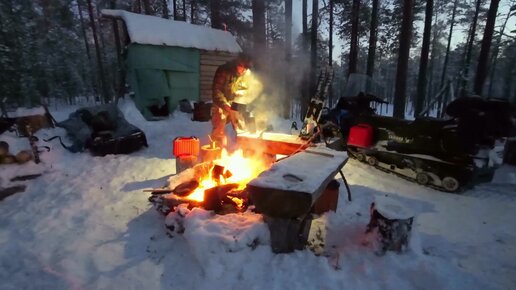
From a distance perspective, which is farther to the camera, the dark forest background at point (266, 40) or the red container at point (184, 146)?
the dark forest background at point (266, 40)

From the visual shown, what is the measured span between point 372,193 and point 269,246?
309cm

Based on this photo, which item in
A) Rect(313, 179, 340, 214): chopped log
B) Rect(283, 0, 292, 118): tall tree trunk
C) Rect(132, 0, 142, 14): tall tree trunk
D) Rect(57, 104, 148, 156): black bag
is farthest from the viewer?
Rect(132, 0, 142, 14): tall tree trunk

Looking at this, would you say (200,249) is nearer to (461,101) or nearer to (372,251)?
(372,251)

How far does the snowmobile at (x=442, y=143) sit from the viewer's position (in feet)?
18.3

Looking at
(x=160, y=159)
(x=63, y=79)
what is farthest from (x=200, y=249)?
(x=63, y=79)

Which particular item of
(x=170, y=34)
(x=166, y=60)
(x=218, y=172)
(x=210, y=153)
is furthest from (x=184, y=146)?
(x=170, y=34)

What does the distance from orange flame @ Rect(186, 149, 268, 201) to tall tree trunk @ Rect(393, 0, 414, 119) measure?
9.17 metres

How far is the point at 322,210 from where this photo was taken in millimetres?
4887

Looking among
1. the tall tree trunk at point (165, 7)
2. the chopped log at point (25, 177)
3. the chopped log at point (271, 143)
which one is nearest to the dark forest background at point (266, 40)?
the tall tree trunk at point (165, 7)

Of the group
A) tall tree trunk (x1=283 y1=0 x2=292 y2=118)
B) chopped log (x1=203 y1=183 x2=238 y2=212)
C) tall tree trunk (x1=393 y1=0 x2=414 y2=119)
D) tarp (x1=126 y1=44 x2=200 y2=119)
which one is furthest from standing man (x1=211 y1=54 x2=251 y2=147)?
tall tree trunk (x1=283 y1=0 x2=292 y2=118)

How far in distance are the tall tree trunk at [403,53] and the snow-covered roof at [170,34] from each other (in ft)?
27.0

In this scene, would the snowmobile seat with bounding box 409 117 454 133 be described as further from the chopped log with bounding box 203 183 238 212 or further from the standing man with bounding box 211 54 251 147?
the chopped log with bounding box 203 183 238 212

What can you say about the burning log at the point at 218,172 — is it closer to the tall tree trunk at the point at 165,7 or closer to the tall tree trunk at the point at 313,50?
Result: the tall tree trunk at the point at 313,50

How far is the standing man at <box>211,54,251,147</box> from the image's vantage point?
6473 millimetres
